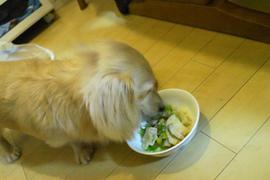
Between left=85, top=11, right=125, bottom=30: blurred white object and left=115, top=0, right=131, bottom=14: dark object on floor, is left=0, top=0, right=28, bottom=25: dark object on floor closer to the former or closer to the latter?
left=85, top=11, right=125, bottom=30: blurred white object

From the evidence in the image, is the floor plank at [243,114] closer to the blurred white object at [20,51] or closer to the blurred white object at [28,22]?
the blurred white object at [20,51]

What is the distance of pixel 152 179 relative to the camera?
1496 millimetres

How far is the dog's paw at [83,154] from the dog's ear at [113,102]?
450 millimetres

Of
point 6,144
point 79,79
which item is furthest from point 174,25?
point 6,144

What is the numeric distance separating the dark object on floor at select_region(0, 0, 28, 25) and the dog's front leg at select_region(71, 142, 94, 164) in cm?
141

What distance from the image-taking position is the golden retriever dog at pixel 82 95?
1.19m

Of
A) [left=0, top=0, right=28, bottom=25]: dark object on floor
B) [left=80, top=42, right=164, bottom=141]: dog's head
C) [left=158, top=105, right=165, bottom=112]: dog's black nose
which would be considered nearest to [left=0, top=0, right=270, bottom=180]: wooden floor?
[left=158, top=105, right=165, bottom=112]: dog's black nose

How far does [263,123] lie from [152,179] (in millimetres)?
537

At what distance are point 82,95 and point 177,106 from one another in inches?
21.7

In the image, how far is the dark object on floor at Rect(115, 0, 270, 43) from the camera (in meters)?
1.73

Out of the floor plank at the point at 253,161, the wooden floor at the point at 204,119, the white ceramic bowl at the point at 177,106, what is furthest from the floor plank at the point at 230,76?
the floor plank at the point at 253,161

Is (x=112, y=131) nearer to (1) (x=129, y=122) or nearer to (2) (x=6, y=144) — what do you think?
(1) (x=129, y=122)

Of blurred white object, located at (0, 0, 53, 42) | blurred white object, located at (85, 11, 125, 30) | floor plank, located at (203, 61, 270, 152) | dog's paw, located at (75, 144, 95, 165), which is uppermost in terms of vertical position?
blurred white object, located at (0, 0, 53, 42)

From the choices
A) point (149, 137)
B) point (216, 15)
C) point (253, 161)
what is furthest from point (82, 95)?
point (216, 15)
